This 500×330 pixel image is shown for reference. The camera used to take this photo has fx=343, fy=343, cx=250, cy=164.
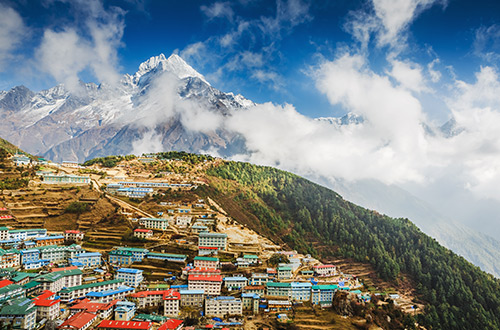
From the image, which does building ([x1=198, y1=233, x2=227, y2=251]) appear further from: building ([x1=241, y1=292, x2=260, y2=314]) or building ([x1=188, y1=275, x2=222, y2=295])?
building ([x1=241, y1=292, x2=260, y2=314])

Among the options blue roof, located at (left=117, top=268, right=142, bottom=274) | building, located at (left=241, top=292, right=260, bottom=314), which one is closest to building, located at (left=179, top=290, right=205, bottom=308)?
building, located at (left=241, top=292, right=260, bottom=314)

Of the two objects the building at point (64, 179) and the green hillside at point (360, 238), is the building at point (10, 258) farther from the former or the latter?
the green hillside at point (360, 238)

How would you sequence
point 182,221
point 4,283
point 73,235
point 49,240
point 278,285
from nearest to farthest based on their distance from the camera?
point 4,283 < point 278,285 < point 49,240 < point 73,235 < point 182,221

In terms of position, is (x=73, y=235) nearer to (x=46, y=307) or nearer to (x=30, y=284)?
(x=30, y=284)

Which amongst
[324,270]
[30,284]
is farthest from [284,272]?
[30,284]

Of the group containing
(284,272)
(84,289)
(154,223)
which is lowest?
(84,289)

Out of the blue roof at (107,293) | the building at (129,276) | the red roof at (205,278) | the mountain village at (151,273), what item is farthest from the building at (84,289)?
the red roof at (205,278)
